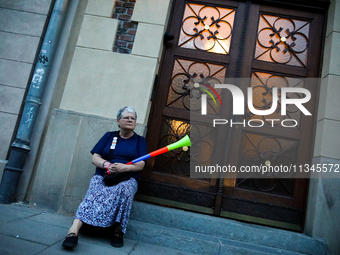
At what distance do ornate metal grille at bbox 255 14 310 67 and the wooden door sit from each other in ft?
0.05

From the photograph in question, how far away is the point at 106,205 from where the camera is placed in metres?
2.40

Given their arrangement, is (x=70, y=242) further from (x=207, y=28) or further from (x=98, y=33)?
(x=207, y=28)

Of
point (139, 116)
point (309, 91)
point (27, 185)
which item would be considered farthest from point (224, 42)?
point (27, 185)

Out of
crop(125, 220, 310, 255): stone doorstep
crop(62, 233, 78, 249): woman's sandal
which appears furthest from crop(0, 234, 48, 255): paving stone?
crop(125, 220, 310, 255): stone doorstep

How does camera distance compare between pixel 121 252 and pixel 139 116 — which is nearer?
pixel 121 252

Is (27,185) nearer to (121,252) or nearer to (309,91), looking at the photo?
(121,252)

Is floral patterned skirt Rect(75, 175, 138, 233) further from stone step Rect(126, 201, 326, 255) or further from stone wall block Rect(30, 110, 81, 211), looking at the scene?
stone wall block Rect(30, 110, 81, 211)

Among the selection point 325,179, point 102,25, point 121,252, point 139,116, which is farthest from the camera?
point 102,25

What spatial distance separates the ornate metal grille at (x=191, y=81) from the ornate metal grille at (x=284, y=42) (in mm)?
716

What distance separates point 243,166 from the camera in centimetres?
342

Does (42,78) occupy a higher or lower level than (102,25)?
lower

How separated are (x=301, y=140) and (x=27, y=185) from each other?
385cm

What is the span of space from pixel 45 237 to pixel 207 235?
176cm

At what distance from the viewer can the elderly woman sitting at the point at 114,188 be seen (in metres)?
2.36
